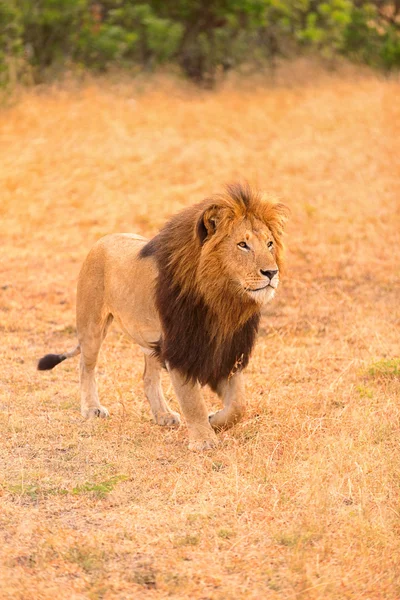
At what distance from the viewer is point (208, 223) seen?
4520mm

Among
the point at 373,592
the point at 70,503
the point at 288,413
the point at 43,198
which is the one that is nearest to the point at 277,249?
the point at 288,413

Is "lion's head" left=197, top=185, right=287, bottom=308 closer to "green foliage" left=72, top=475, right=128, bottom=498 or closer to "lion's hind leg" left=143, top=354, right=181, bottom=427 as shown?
"lion's hind leg" left=143, top=354, right=181, bottom=427

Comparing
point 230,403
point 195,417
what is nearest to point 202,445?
point 195,417

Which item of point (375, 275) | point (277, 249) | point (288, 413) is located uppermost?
point (277, 249)

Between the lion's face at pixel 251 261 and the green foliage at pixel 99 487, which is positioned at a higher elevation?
the lion's face at pixel 251 261

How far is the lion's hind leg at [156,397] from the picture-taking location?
5.11 meters

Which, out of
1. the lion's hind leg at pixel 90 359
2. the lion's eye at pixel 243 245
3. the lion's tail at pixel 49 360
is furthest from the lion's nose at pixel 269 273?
the lion's tail at pixel 49 360

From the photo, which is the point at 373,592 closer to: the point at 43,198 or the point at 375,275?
the point at 375,275

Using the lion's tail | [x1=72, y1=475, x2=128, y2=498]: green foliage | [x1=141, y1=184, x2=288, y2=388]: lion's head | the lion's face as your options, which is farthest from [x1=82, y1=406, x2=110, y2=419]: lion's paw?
the lion's face

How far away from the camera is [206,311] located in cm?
465

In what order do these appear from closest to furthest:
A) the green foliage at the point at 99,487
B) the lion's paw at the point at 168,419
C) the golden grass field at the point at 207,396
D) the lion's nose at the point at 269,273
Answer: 1. the golden grass field at the point at 207,396
2. the green foliage at the point at 99,487
3. the lion's nose at the point at 269,273
4. the lion's paw at the point at 168,419

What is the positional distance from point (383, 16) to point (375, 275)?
994 cm

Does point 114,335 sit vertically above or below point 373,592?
below

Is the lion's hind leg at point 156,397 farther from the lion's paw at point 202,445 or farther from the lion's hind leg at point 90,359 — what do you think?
the lion's paw at point 202,445
